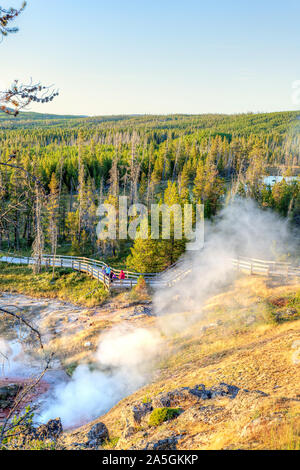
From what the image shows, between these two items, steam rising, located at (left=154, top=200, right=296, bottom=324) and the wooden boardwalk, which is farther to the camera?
the wooden boardwalk

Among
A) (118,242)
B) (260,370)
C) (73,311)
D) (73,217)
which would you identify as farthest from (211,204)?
(260,370)

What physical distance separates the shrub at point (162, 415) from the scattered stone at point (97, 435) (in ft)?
5.02

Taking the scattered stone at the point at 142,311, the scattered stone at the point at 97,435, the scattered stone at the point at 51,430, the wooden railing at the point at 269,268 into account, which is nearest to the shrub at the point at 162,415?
the scattered stone at the point at 97,435

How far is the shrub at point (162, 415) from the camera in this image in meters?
8.67

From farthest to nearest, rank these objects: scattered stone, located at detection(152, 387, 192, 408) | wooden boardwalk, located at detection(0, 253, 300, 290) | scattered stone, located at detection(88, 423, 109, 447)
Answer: wooden boardwalk, located at detection(0, 253, 300, 290) < scattered stone, located at detection(152, 387, 192, 408) < scattered stone, located at detection(88, 423, 109, 447)

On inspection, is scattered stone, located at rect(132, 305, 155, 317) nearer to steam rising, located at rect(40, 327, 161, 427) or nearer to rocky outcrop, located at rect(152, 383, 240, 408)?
steam rising, located at rect(40, 327, 161, 427)

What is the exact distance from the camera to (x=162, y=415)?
8.74 metres

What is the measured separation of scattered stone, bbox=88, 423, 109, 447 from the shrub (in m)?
1.53

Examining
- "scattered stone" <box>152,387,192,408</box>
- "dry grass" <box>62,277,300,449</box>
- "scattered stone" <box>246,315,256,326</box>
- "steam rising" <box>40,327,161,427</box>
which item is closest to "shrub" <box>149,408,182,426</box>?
"dry grass" <box>62,277,300,449</box>

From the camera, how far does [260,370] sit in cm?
1061

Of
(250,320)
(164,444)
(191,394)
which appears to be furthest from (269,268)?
(164,444)

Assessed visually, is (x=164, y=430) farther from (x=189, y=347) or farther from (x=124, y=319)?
(x=124, y=319)

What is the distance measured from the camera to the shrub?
867 cm

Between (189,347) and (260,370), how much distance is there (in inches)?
205
